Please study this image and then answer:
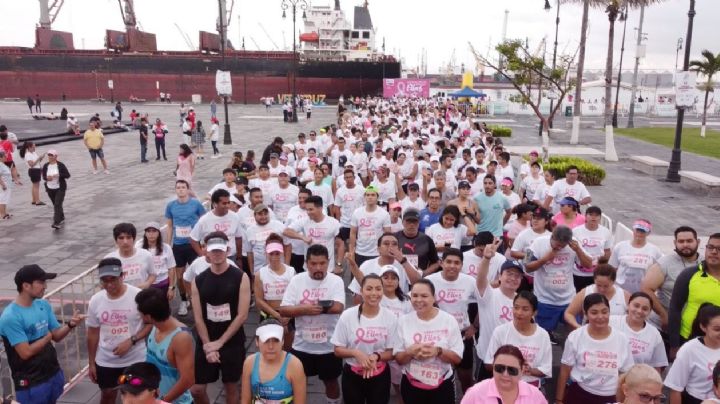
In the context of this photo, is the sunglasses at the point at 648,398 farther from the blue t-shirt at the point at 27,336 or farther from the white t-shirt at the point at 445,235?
the blue t-shirt at the point at 27,336

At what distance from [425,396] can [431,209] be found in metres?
3.52

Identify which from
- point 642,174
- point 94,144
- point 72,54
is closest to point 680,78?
point 642,174

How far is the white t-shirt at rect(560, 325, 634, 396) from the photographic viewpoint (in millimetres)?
4051

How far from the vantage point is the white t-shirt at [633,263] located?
19.1 feet

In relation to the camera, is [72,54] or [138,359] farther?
[72,54]

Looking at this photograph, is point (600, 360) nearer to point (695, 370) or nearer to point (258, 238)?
point (695, 370)

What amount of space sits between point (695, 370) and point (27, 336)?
17.0 feet

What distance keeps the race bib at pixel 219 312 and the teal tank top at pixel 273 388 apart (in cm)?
113

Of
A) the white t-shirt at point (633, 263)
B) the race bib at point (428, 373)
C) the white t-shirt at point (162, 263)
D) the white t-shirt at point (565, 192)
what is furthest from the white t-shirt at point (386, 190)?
the race bib at point (428, 373)

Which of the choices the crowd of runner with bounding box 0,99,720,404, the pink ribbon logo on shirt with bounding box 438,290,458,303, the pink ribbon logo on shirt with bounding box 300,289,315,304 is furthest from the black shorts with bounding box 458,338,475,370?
the pink ribbon logo on shirt with bounding box 300,289,315,304

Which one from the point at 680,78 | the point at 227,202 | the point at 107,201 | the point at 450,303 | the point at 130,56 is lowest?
the point at 107,201

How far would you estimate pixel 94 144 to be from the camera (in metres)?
18.6

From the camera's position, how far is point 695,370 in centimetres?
392

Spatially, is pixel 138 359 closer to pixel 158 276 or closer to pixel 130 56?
pixel 158 276
